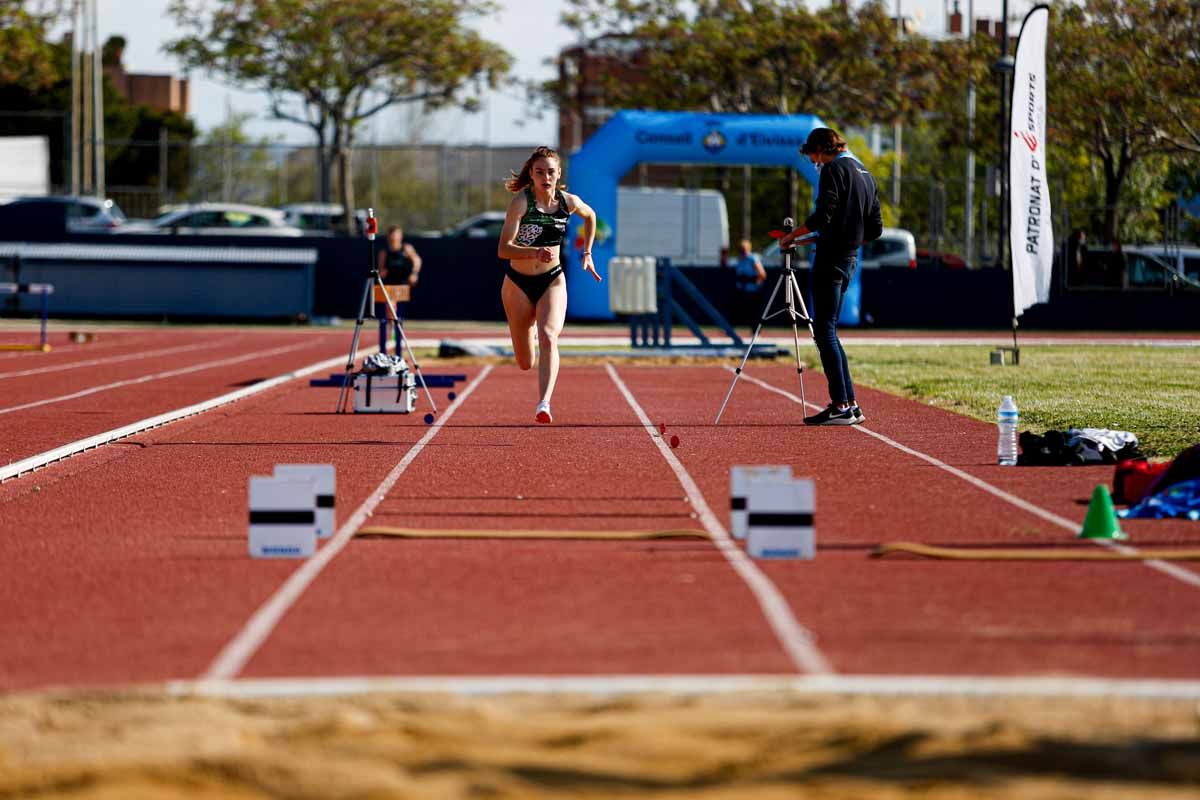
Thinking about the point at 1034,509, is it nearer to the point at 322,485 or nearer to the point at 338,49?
the point at 322,485

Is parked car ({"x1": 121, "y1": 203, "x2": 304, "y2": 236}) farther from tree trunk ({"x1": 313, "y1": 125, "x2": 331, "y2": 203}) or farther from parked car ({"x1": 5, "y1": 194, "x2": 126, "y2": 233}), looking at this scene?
tree trunk ({"x1": 313, "y1": 125, "x2": 331, "y2": 203})

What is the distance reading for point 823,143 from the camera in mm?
13711

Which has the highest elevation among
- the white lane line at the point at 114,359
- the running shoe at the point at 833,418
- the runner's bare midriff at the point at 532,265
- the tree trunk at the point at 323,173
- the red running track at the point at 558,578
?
the tree trunk at the point at 323,173

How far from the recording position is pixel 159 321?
40.6m

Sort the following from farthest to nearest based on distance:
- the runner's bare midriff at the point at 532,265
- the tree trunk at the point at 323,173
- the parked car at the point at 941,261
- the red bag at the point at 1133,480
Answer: the tree trunk at the point at 323,173, the parked car at the point at 941,261, the runner's bare midriff at the point at 532,265, the red bag at the point at 1133,480

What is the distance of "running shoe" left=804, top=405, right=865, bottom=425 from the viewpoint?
46.6ft

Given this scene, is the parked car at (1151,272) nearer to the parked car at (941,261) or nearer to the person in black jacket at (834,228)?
the parked car at (941,261)

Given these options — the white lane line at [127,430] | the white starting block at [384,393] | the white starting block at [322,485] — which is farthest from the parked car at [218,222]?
the white starting block at [322,485]

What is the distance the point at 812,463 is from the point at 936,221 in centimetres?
3157

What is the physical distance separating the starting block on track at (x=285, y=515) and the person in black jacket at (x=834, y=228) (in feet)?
21.6

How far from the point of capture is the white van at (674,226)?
1663 inches

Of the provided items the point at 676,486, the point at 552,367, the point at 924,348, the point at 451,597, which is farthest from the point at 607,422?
the point at 924,348

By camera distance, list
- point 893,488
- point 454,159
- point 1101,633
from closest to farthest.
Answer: point 1101,633 → point 893,488 → point 454,159

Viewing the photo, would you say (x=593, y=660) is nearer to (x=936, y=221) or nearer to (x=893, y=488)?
(x=893, y=488)
